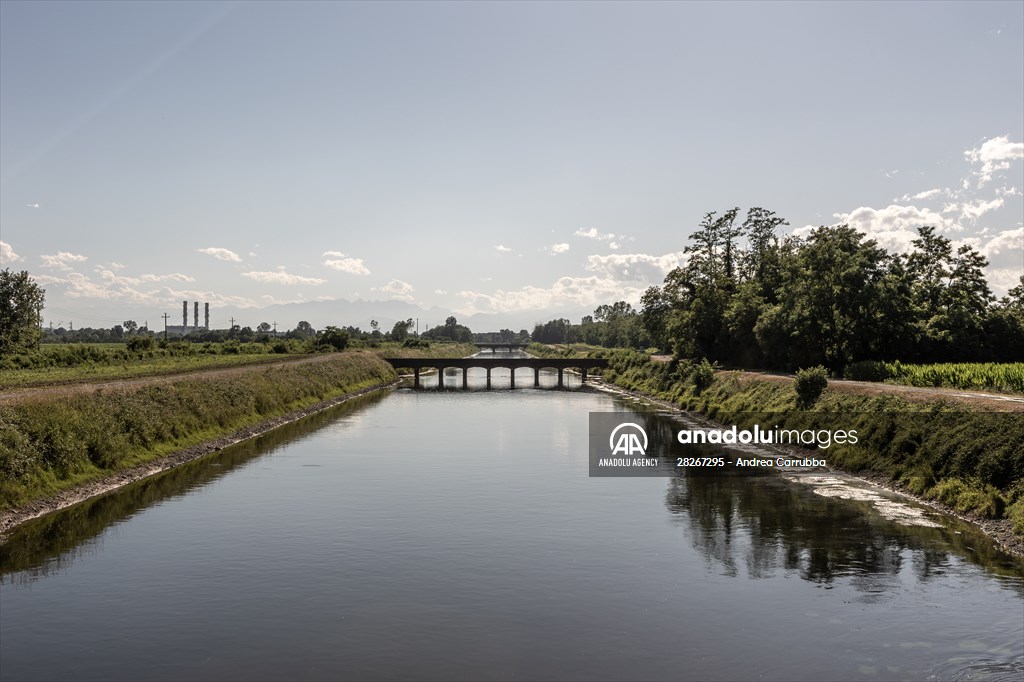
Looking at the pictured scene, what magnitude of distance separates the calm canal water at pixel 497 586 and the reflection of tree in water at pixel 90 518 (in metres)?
0.18

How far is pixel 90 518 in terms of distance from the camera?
3800cm

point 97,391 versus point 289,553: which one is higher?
point 97,391

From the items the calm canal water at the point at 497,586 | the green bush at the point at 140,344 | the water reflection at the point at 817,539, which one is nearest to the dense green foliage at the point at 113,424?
the calm canal water at the point at 497,586

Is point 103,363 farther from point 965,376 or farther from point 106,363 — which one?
point 965,376

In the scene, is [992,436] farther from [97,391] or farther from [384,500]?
[97,391]

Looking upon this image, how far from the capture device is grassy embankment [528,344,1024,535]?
36.7m

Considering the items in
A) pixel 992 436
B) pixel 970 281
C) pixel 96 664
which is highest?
pixel 970 281

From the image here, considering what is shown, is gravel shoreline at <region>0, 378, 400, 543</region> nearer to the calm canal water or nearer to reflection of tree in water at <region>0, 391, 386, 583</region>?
reflection of tree in water at <region>0, 391, 386, 583</region>

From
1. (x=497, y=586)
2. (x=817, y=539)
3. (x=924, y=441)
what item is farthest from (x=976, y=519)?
(x=497, y=586)

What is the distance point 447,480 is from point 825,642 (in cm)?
2937

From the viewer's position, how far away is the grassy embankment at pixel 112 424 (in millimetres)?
39781

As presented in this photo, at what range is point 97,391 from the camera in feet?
175

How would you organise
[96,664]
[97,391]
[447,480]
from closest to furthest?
[96,664] < [447,480] < [97,391]

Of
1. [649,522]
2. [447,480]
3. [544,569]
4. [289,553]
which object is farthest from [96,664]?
[447,480]
